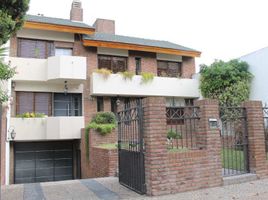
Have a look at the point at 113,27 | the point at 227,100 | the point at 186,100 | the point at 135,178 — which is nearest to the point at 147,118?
the point at 135,178

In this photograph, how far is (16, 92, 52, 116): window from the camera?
1634cm

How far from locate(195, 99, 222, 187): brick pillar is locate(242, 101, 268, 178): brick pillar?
4.42ft

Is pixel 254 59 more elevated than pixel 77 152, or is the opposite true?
pixel 254 59

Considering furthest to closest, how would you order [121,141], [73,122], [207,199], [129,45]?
1. [129,45]
2. [73,122]
3. [121,141]
4. [207,199]

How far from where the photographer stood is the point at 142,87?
1844 cm

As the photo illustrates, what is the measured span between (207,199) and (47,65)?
12660 millimetres

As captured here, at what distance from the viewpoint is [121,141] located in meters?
8.30

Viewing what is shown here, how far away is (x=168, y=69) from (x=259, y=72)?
645cm

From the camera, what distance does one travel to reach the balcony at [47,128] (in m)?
15.1

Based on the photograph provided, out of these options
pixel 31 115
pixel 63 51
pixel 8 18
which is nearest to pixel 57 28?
pixel 63 51

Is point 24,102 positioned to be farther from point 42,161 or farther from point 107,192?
point 107,192

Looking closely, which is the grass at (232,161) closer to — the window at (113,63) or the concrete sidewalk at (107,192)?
the concrete sidewalk at (107,192)

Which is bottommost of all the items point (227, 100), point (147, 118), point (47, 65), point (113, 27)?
point (147, 118)

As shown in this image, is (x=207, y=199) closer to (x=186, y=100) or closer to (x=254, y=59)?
(x=254, y=59)
